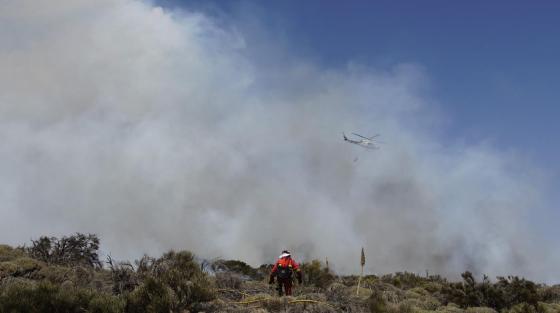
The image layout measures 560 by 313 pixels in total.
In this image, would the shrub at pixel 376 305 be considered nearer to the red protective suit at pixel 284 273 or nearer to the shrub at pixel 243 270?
the red protective suit at pixel 284 273

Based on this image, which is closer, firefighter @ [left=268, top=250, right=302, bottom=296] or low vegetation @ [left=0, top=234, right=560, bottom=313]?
low vegetation @ [left=0, top=234, right=560, bottom=313]

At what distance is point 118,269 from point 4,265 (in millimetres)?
6092

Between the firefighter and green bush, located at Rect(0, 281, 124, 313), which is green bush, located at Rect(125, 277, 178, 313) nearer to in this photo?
green bush, located at Rect(0, 281, 124, 313)

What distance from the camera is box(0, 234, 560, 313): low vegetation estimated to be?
41.5 ft

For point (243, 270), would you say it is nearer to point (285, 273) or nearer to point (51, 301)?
point (285, 273)

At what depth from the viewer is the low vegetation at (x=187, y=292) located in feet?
41.5

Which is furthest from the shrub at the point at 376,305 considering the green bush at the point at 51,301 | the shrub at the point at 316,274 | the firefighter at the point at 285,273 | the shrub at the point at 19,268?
the shrub at the point at 19,268

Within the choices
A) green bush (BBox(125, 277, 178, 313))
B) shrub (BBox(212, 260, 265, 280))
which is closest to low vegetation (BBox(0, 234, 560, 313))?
green bush (BBox(125, 277, 178, 313))

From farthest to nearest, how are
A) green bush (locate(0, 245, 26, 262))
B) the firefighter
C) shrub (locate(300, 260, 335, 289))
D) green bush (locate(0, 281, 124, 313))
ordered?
shrub (locate(300, 260, 335, 289)) → green bush (locate(0, 245, 26, 262)) → the firefighter → green bush (locate(0, 281, 124, 313))

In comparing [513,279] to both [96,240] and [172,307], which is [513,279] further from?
[96,240]

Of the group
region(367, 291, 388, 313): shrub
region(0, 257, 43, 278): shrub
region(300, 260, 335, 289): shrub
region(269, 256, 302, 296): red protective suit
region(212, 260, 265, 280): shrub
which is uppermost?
region(212, 260, 265, 280): shrub

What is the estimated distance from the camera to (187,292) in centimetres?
1359

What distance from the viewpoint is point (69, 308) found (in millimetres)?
12555

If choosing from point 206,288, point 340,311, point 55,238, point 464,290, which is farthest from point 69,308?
point 55,238
